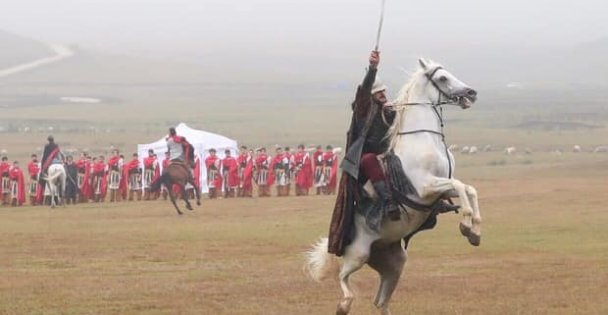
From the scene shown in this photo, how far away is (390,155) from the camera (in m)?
13.4

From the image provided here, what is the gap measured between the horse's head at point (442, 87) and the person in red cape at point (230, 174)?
2703 centimetres

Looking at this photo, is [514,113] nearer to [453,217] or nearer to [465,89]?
[453,217]

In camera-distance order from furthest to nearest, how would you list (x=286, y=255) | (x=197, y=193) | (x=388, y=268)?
(x=197, y=193)
(x=286, y=255)
(x=388, y=268)

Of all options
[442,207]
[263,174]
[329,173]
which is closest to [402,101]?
[442,207]

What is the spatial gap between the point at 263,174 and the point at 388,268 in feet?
90.4

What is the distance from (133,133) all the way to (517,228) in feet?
236

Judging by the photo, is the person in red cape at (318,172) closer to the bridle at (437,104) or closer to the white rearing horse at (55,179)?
the white rearing horse at (55,179)

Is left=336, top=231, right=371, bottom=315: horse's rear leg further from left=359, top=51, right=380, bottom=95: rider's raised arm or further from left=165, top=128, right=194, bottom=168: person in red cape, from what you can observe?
left=165, top=128, right=194, bottom=168: person in red cape

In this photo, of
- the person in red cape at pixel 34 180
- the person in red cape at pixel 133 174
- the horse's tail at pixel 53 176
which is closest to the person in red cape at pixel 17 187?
the person in red cape at pixel 34 180

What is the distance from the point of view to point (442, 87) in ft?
44.3

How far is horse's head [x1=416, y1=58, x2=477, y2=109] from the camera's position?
13336 millimetres

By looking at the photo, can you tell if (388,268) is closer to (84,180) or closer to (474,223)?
(474,223)

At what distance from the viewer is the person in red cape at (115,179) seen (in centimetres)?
4000

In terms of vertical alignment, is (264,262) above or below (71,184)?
below
